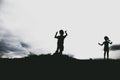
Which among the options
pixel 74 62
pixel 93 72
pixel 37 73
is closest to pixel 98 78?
pixel 93 72

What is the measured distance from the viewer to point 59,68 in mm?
18688

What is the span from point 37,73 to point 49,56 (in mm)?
2410

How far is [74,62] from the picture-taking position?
19484 millimetres

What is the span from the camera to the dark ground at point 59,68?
17891 mm

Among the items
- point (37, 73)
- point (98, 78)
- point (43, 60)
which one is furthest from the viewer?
point (43, 60)

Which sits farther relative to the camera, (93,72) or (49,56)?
(49,56)

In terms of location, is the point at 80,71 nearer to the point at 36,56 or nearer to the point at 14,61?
the point at 36,56

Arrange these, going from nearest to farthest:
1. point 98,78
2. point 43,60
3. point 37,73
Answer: point 98,78 → point 37,73 → point 43,60

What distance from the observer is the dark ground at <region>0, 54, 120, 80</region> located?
17891 mm

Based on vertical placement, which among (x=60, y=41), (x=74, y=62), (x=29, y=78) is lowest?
(x=29, y=78)

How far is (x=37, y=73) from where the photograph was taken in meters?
18.6

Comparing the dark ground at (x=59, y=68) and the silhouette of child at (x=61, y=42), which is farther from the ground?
the silhouette of child at (x=61, y=42)

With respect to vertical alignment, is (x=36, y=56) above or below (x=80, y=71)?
above

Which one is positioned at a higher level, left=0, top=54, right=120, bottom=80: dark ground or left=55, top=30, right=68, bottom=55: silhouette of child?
left=55, top=30, right=68, bottom=55: silhouette of child
